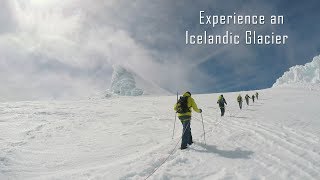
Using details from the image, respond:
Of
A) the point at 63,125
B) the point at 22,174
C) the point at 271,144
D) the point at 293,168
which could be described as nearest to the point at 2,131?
the point at 63,125

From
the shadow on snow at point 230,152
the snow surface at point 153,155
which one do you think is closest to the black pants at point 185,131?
the snow surface at point 153,155

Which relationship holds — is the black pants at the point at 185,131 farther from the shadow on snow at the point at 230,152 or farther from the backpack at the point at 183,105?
the shadow on snow at the point at 230,152

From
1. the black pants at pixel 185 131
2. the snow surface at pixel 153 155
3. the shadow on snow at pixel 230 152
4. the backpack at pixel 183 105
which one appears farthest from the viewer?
the backpack at pixel 183 105

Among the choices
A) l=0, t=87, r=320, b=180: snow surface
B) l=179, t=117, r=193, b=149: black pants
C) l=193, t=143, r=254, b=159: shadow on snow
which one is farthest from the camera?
l=179, t=117, r=193, b=149: black pants

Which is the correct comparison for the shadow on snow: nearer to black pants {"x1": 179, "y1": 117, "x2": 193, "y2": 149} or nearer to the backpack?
black pants {"x1": 179, "y1": 117, "x2": 193, "y2": 149}

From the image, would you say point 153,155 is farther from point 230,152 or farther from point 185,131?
point 230,152

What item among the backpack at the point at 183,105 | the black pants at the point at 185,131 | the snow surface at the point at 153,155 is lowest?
the snow surface at the point at 153,155

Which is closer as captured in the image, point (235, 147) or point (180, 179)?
point (180, 179)

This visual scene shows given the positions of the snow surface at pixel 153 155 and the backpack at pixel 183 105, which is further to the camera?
the backpack at pixel 183 105

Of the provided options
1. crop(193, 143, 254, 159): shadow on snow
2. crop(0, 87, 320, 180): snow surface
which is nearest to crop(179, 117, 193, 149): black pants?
crop(0, 87, 320, 180): snow surface

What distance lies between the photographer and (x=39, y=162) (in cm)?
1145

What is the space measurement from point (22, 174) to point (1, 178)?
687 millimetres

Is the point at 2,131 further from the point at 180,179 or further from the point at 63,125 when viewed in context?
the point at 180,179

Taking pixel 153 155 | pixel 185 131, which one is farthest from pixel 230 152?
pixel 153 155
